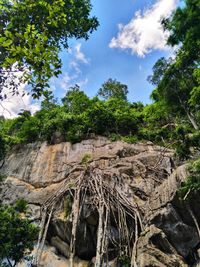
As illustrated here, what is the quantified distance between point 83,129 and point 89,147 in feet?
3.88

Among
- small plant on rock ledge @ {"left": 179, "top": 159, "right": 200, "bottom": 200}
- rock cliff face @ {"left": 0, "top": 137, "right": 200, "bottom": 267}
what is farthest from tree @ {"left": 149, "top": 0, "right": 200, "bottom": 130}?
small plant on rock ledge @ {"left": 179, "top": 159, "right": 200, "bottom": 200}

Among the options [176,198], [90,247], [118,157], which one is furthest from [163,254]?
[118,157]

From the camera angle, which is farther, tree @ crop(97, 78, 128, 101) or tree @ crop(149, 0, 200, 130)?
tree @ crop(97, 78, 128, 101)

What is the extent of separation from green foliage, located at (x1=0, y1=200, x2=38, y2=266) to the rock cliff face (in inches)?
31.3

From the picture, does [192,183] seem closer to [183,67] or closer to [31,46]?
[31,46]

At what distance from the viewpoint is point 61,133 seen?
10.9 meters

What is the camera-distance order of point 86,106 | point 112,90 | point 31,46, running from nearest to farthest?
point 31,46
point 86,106
point 112,90

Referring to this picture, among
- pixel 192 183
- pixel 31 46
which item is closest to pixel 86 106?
pixel 192 183

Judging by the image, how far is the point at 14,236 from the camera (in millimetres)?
5223

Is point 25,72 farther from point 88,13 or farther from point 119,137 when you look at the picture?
point 119,137

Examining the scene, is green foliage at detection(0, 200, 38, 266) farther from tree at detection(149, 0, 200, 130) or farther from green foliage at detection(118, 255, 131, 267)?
tree at detection(149, 0, 200, 130)

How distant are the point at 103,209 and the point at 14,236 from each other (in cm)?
197

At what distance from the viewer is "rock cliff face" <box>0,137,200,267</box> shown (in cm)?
546

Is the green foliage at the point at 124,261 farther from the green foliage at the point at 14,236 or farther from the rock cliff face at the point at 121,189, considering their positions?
the green foliage at the point at 14,236
